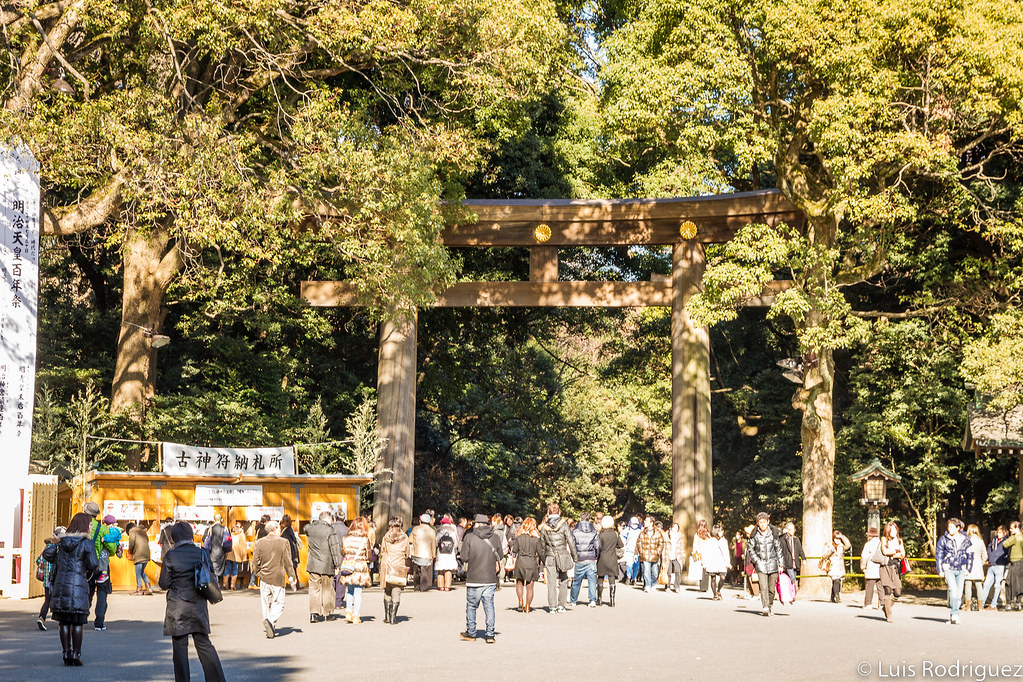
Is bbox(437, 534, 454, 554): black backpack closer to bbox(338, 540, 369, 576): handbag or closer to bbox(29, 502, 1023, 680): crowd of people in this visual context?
bbox(29, 502, 1023, 680): crowd of people

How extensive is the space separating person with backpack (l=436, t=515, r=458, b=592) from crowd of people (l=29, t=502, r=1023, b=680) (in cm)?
3

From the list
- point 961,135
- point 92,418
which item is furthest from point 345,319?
point 961,135

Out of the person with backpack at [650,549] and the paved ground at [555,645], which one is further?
the person with backpack at [650,549]

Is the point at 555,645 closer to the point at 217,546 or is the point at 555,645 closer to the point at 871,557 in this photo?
the point at 871,557

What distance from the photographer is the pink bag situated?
16.9 m

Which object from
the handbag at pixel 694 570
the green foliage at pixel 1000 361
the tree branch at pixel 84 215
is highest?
the tree branch at pixel 84 215

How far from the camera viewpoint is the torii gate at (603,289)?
22.2 metres

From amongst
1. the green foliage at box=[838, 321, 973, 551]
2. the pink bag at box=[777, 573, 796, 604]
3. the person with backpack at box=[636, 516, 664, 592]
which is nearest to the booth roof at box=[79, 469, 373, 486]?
the person with backpack at box=[636, 516, 664, 592]

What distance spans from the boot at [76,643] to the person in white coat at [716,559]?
1170 cm

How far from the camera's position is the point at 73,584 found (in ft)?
33.1

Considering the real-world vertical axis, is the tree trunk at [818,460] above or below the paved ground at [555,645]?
above

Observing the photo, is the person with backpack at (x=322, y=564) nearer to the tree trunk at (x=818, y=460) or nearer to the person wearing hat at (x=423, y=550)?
the person wearing hat at (x=423, y=550)

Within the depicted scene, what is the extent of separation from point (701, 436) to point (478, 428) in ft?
45.0

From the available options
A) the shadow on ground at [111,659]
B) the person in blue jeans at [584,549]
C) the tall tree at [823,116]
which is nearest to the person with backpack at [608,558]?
the person in blue jeans at [584,549]
